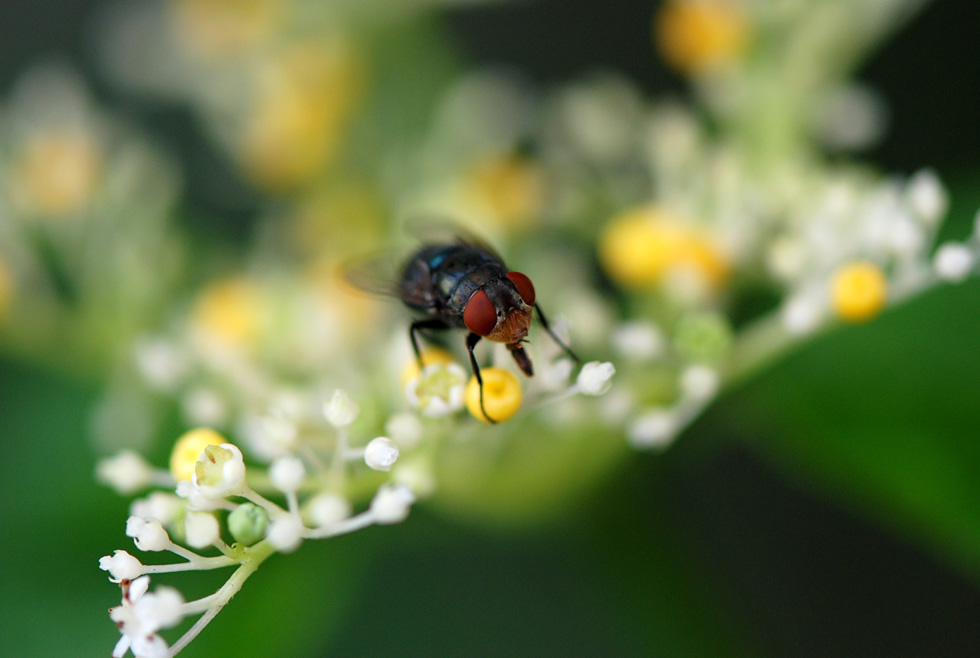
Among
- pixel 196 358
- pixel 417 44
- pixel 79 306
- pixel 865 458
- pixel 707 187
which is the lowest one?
pixel 865 458

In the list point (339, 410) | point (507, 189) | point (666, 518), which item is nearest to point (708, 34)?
point (507, 189)

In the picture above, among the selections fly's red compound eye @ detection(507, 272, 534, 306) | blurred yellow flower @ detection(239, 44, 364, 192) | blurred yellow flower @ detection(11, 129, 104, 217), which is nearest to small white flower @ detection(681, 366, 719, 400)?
fly's red compound eye @ detection(507, 272, 534, 306)

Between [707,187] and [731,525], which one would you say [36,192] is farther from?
[731,525]

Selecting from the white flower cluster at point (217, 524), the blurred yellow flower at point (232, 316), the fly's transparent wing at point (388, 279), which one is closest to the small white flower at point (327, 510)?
the white flower cluster at point (217, 524)

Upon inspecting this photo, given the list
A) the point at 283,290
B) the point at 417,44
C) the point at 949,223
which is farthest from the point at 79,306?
the point at 949,223

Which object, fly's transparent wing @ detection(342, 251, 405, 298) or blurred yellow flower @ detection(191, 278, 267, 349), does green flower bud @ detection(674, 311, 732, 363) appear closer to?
fly's transparent wing @ detection(342, 251, 405, 298)

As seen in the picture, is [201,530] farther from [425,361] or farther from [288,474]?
[425,361]
